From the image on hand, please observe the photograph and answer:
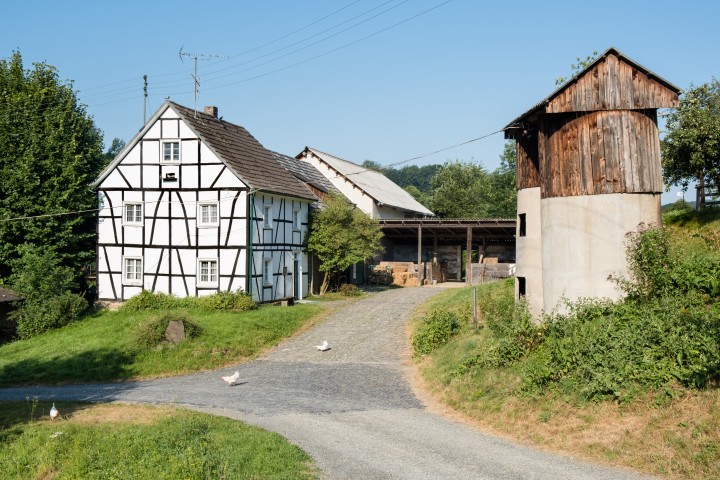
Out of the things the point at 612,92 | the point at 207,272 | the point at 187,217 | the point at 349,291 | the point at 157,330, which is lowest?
the point at 157,330

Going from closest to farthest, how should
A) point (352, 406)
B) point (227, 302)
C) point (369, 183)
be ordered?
point (352, 406) < point (227, 302) < point (369, 183)

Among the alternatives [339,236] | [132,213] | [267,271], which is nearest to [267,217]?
[267,271]

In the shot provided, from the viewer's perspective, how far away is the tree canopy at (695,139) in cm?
2325

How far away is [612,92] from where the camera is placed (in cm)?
1806

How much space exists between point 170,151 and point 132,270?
585 centimetres

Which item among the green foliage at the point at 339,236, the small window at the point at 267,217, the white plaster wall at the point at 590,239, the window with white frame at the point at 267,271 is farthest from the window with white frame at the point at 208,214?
the white plaster wall at the point at 590,239

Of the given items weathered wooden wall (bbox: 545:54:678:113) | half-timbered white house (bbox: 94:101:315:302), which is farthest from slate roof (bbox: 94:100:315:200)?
weathered wooden wall (bbox: 545:54:678:113)

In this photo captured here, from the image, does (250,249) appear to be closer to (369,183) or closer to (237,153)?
(237,153)

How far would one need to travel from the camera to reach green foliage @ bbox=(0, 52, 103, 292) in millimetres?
32656

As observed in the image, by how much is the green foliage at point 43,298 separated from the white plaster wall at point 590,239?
21.0 m

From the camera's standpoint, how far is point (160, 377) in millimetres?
22188

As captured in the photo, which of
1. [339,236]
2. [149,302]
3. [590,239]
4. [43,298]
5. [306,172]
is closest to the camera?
[590,239]

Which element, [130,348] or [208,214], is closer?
[130,348]

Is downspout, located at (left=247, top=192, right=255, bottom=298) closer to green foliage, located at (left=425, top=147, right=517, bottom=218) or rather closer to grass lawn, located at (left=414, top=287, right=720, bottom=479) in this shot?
grass lawn, located at (left=414, top=287, right=720, bottom=479)
